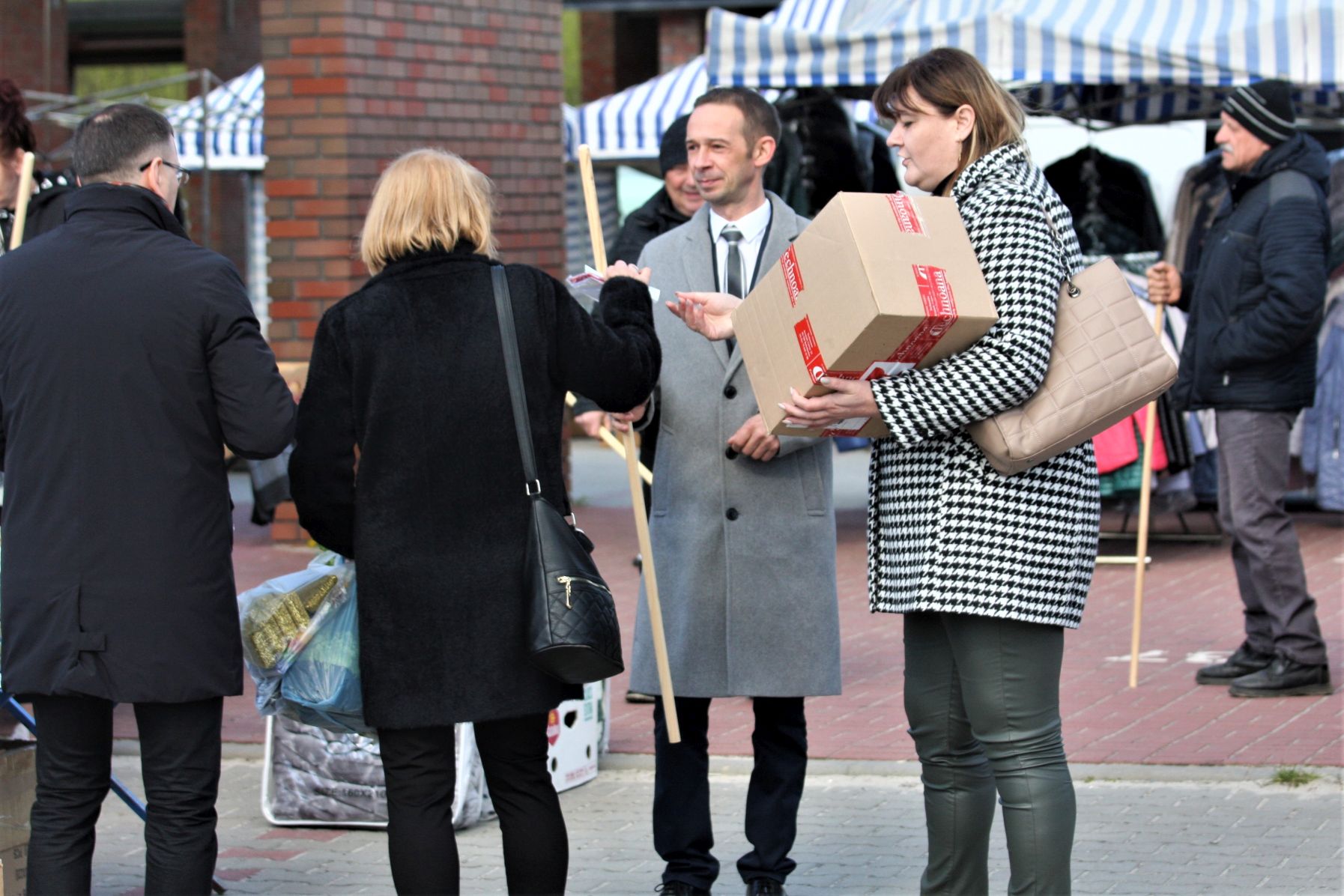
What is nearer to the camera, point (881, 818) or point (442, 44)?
point (881, 818)

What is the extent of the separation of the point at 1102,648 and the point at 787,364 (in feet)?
13.8

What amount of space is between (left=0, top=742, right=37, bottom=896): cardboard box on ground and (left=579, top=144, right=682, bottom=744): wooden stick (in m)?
1.55

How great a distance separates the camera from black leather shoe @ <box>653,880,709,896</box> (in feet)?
14.3

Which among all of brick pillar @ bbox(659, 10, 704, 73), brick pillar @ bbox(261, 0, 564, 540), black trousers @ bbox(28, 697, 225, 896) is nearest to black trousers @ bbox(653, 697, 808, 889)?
black trousers @ bbox(28, 697, 225, 896)

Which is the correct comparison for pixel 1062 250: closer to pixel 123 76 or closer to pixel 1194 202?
pixel 1194 202

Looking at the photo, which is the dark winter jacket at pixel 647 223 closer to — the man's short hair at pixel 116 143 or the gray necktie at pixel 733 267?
the gray necktie at pixel 733 267

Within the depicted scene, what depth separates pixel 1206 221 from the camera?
9.23m

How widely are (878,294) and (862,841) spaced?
2298mm

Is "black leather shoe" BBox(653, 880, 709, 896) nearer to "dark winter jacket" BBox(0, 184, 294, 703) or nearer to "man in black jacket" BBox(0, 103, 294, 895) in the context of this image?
"man in black jacket" BBox(0, 103, 294, 895)

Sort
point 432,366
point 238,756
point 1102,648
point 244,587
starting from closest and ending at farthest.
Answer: point 432,366 < point 238,756 < point 1102,648 < point 244,587

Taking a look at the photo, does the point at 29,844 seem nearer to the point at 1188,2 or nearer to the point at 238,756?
the point at 238,756

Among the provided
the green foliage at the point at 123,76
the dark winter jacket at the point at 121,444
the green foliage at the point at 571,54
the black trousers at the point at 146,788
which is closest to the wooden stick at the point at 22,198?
the dark winter jacket at the point at 121,444

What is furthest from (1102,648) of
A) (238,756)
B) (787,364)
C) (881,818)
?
(787,364)

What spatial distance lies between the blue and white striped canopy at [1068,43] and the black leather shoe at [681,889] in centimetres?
556
